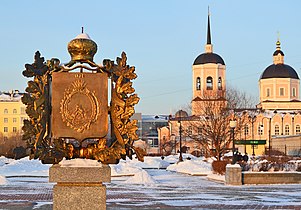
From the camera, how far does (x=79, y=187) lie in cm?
782

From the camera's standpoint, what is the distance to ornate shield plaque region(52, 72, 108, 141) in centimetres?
795

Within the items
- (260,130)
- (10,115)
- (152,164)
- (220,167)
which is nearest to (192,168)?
(220,167)

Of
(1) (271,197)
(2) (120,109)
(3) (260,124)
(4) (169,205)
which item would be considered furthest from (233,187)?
(3) (260,124)

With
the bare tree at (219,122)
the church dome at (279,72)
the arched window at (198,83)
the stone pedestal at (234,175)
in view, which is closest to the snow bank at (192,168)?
the bare tree at (219,122)

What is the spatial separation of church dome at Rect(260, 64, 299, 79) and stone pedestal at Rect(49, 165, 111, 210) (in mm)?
89098

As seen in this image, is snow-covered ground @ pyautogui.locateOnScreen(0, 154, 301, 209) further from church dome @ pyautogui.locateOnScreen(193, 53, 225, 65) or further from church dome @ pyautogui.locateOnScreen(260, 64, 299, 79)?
church dome @ pyautogui.locateOnScreen(193, 53, 225, 65)

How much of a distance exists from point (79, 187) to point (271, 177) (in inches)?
825

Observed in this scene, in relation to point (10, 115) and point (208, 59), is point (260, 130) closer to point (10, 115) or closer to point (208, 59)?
point (208, 59)

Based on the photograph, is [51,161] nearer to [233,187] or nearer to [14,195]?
[14,195]

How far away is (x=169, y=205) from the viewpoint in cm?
1767

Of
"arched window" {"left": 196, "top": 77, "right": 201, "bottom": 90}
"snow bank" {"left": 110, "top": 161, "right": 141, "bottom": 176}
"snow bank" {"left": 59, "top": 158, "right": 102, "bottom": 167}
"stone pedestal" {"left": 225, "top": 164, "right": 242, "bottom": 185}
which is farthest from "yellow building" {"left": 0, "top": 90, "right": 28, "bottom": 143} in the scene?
"snow bank" {"left": 59, "top": 158, "right": 102, "bottom": 167}

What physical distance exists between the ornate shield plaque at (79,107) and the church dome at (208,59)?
296 feet

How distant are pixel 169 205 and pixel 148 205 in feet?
2.26

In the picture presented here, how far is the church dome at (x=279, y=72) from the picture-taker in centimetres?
9431
